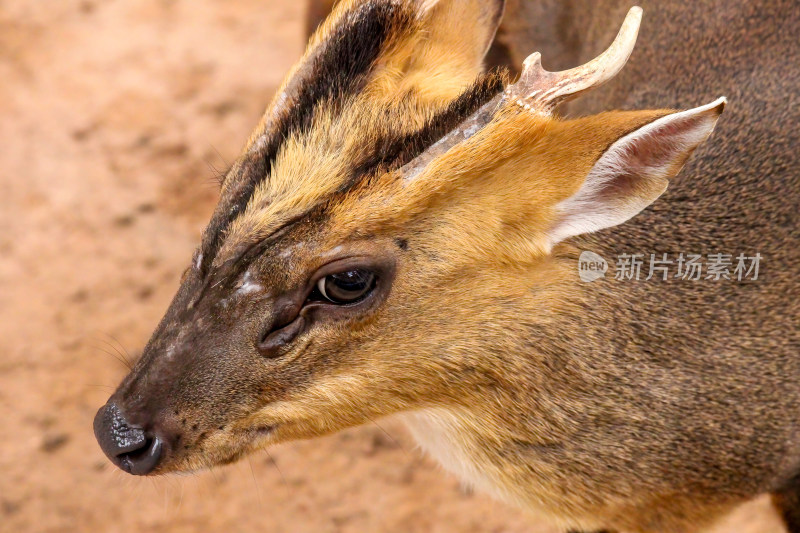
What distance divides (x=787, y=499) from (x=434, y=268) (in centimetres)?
204

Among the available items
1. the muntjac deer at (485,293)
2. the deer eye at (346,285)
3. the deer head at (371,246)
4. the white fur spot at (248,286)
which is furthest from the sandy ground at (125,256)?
the deer eye at (346,285)

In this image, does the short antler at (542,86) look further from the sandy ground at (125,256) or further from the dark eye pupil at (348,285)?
the sandy ground at (125,256)

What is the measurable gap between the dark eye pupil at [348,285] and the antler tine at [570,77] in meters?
0.66

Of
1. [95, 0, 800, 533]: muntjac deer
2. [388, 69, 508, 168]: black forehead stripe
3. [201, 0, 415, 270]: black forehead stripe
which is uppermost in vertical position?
[201, 0, 415, 270]: black forehead stripe

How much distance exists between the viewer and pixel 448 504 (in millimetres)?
4664

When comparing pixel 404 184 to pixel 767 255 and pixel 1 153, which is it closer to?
A: pixel 767 255

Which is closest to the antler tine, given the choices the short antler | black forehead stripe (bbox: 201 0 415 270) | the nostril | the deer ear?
the short antler

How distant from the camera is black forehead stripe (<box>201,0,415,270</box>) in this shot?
2686 millimetres

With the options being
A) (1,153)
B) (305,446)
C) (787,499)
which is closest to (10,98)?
(1,153)

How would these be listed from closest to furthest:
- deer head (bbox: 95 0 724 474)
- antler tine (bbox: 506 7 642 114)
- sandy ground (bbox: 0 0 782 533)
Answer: antler tine (bbox: 506 7 642 114)
deer head (bbox: 95 0 724 474)
sandy ground (bbox: 0 0 782 533)

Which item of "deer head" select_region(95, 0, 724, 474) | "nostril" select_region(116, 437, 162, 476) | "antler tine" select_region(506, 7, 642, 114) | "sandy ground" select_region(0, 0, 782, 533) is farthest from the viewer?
"sandy ground" select_region(0, 0, 782, 533)

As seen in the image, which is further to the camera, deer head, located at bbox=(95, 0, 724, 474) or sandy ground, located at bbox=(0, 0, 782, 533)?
sandy ground, located at bbox=(0, 0, 782, 533)

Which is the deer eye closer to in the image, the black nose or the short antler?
the short antler

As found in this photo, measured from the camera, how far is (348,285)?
8.52ft
